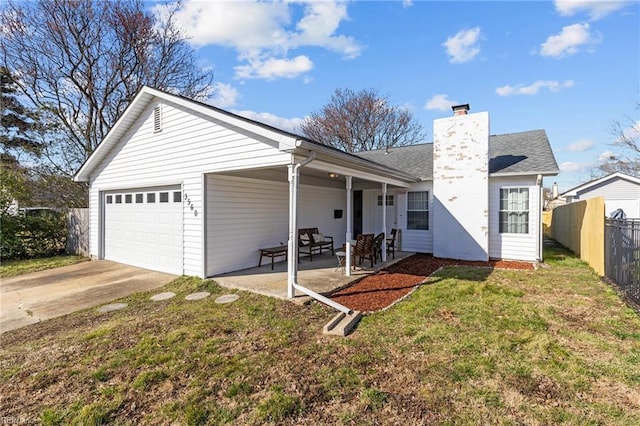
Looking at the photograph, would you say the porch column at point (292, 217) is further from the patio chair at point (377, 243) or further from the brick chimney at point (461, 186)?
the brick chimney at point (461, 186)

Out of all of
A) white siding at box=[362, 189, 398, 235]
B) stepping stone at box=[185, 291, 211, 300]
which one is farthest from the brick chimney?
stepping stone at box=[185, 291, 211, 300]

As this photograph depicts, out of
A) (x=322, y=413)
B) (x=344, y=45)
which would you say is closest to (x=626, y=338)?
(x=322, y=413)

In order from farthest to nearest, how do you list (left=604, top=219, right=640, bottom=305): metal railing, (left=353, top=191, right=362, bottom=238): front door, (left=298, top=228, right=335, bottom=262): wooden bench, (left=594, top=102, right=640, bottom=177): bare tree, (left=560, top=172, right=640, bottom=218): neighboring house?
1. (left=594, top=102, right=640, bottom=177): bare tree
2. (left=560, top=172, right=640, bottom=218): neighboring house
3. (left=353, top=191, right=362, bottom=238): front door
4. (left=298, top=228, right=335, bottom=262): wooden bench
5. (left=604, top=219, right=640, bottom=305): metal railing

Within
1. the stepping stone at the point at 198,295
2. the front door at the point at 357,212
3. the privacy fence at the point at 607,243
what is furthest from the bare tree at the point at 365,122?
the stepping stone at the point at 198,295

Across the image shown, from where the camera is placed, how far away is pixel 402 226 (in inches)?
477

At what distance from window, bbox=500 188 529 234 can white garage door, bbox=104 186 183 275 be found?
10096 millimetres

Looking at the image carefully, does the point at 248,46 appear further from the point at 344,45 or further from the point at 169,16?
the point at 169,16

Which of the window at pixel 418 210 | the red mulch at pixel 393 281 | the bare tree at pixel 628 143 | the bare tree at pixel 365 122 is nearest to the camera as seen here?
the red mulch at pixel 393 281

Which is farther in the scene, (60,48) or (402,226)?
(60,48)

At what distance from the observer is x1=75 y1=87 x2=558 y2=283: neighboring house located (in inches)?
279

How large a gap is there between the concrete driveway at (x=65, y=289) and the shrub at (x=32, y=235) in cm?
327

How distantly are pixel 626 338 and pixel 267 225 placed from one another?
7764 mm

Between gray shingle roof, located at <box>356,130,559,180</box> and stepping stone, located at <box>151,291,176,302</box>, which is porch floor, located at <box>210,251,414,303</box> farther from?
gray shingle roof, located at <box>356,130,559,180</box>

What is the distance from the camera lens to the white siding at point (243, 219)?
7.63 metres
